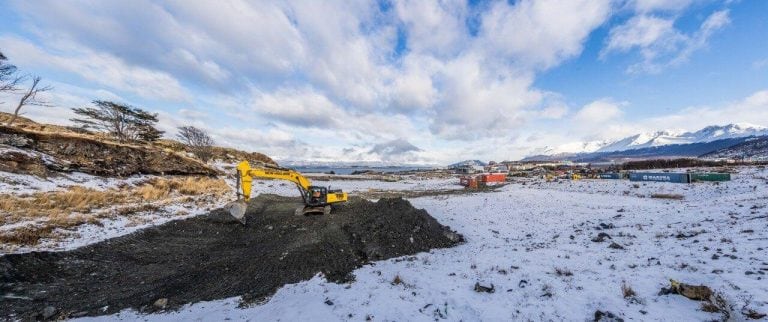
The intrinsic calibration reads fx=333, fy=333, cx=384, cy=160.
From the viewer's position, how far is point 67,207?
17594 millimetres

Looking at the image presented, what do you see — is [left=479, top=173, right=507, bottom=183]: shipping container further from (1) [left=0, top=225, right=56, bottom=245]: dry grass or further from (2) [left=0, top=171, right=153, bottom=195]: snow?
(1) [left=0, top=225, right=56, bottom=245]: dry grass

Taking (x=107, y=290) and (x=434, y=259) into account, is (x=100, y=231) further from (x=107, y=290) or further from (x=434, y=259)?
(x=434, y=259)

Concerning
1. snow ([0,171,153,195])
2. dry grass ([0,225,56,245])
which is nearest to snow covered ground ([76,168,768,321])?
dry grass ([0,225,56,245])

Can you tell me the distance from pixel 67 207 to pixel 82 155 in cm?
1547

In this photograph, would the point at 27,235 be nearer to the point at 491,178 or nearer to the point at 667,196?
the point at 667,196

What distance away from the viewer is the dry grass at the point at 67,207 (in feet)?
42.1

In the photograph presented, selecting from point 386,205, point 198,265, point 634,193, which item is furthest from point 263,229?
point 634,193

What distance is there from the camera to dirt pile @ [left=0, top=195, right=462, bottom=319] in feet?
30.0

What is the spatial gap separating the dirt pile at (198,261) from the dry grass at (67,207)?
230cm

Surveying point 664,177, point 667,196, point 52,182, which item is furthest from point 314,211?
point 664,177

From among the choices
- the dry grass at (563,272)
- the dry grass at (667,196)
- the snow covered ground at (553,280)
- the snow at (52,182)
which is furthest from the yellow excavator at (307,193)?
the dry grass at (667,196)

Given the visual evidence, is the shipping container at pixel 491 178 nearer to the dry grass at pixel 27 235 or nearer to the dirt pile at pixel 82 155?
the dirt pile at pixel 82 155

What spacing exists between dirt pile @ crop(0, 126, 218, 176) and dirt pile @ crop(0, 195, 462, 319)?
15.2 m

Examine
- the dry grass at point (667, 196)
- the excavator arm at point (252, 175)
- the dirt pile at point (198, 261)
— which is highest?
the excavator arm at point (252, 175)
